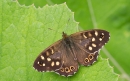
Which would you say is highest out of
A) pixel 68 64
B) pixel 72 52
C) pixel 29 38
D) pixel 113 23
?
pixel 113 23

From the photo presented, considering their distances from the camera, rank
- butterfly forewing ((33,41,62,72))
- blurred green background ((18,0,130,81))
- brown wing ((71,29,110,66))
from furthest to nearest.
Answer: blurred green background ((18,0,130,81)), brown wing ((71,29,110,66)), butterfly forewing ((33,41,62,72))

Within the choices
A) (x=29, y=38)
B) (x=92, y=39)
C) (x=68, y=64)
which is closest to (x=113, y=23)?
(x=92, y=39)

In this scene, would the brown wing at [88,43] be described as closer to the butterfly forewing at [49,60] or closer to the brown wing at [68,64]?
the brown wing at [68,64]

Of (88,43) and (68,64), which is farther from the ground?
(88,43)

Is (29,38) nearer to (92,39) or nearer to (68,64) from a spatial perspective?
(68,64)

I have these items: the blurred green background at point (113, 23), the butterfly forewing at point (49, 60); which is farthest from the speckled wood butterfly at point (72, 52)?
the blurred green background at point (113, 23)

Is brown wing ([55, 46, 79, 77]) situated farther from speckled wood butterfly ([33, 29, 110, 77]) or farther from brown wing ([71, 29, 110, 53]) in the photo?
brown wing ([71, 29, 110, 53])

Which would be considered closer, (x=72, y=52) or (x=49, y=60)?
(x=49, y=60)

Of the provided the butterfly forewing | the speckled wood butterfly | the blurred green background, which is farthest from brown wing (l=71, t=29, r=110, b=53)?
the blurred green background
